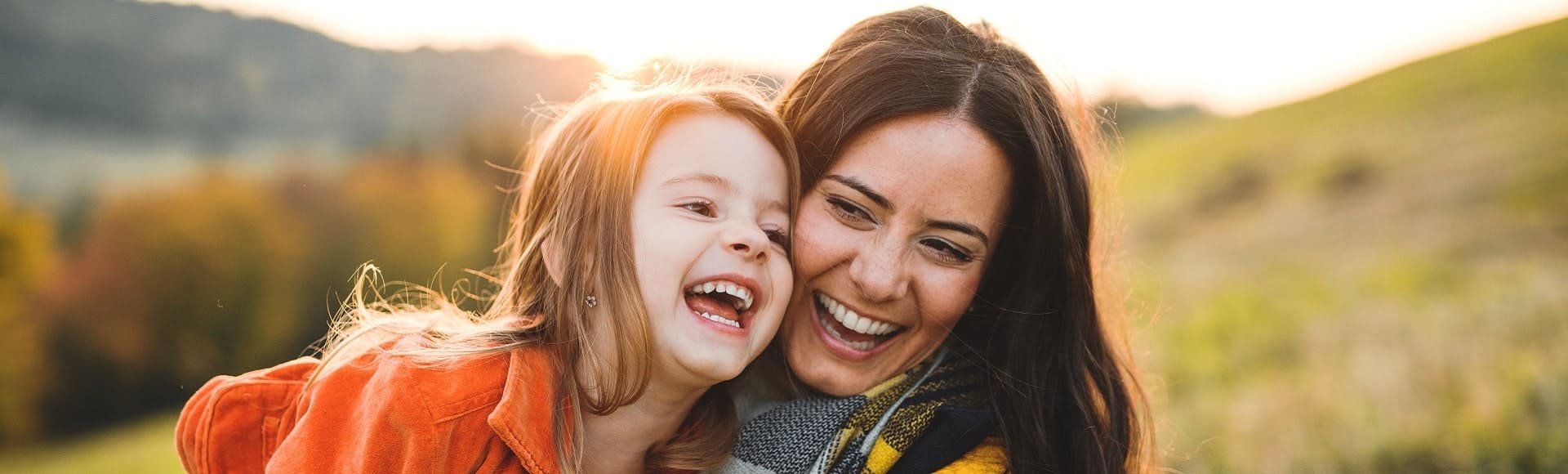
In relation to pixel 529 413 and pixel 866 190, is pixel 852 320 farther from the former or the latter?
pixel 529 413

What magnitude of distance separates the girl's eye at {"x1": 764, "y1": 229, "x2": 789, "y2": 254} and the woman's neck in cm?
45

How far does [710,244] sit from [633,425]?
630 millimetres

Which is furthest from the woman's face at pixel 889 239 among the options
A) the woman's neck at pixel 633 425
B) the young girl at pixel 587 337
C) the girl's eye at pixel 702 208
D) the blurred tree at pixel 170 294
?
the blurred tree at pixel 170 294

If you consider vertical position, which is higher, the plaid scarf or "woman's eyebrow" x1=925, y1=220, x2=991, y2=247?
"woman's eyebrow" x1=925, y1=220, x2=991, y2=247

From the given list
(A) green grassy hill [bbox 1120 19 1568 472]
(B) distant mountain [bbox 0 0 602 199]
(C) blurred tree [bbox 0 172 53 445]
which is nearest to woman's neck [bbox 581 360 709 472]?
(A) green grassy hill [bbox 1120 19 1568 472]

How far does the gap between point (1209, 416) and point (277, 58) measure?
9.30m

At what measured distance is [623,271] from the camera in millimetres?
2484

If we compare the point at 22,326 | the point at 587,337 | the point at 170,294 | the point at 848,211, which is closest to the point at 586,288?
the point at 587,337

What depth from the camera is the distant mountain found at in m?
9.83

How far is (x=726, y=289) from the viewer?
245 centimetres

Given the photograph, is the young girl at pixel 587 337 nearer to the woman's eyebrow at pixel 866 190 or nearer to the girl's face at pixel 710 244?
the girl's face at pixel 710 244

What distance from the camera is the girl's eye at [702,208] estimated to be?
2500 millimetres

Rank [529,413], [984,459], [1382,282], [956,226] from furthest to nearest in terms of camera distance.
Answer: [1382,282] → [984,459] → [956,226] → [529,413]

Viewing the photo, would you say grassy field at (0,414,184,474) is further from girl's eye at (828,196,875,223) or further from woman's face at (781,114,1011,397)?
girl's eye at (828,196,875,223)
